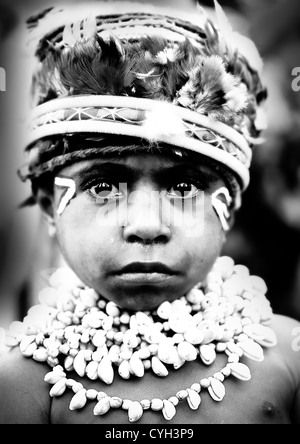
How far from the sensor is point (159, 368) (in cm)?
96

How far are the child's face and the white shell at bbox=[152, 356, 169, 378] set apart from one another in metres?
0.10

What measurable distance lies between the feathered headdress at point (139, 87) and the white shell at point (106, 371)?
39 cm

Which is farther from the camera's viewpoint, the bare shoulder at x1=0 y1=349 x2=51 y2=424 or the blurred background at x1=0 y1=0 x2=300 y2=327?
the blurred background at x1=0 y1=0 x2=300 y2=327

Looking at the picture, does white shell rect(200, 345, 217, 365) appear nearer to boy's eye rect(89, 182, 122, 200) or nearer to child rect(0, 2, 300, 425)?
child rect(0, 2, 300, 425)

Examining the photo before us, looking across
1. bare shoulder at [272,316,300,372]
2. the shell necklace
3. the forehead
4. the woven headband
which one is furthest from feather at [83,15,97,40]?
bare shoulder at [272,316,300,372]

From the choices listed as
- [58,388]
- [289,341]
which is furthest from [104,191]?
[289,341]

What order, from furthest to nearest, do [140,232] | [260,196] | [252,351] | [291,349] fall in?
1. [260,196]
2. [291,349]
3. [252,351]
4. [140,232]

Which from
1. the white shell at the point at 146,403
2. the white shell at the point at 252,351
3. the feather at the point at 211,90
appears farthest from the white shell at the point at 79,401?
the feather at the point at 211,90

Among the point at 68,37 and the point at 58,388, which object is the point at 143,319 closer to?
the point at 58,388

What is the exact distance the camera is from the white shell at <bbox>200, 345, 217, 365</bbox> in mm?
991

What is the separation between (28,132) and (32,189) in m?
0.14

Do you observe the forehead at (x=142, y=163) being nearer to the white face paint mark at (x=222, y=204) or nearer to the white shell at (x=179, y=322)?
the white face paint mark at (x=222, y=204)

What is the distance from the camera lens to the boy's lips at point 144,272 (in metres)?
0.95

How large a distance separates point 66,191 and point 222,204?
32 cm
